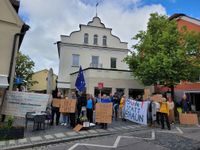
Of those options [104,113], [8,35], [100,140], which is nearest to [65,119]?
[104,113]

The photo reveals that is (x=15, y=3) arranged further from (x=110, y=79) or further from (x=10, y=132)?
(x=110, y=79)

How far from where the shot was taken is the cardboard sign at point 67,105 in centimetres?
1178

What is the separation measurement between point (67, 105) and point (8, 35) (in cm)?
526

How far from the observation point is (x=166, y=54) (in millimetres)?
17422

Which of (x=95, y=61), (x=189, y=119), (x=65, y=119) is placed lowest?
(x=65, y=119)

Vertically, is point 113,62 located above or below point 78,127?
above

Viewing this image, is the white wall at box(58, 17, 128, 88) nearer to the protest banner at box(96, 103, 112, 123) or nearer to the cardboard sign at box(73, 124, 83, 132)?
the protest banner at box(96, 103, 112, 123)

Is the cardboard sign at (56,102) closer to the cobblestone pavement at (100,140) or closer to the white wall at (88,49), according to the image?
the cobblestone pavement at (100,140)

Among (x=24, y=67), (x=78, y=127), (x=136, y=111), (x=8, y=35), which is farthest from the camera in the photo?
(x=24, y=67)

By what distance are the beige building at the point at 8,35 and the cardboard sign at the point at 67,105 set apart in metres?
3.34

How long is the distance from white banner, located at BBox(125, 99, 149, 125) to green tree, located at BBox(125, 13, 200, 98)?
172 inches

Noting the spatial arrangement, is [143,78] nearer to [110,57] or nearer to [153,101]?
[153,101]

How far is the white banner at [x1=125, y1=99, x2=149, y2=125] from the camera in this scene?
1304 cm

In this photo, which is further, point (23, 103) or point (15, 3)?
point (15, 3)
